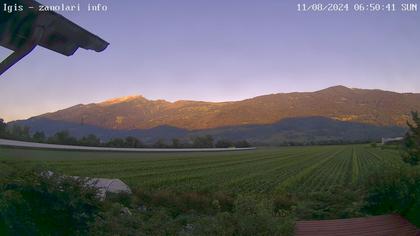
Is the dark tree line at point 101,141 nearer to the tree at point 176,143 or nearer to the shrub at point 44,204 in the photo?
the tree at point 176,143

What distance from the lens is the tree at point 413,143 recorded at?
3988mm

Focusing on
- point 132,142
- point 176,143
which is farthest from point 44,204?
point 176,143

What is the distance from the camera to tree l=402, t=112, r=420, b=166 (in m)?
3.99

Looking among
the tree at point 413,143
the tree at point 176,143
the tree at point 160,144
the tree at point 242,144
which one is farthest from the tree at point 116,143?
the tree at point 413,143

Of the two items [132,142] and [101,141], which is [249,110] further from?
[101,141]

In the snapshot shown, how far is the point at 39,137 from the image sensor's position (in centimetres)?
376

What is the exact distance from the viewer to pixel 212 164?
4.20m

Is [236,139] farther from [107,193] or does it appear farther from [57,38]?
[57,38]

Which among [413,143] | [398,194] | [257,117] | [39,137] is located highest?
[257,117]

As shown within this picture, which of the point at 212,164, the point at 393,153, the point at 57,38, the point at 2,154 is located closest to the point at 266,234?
the point at 212,164

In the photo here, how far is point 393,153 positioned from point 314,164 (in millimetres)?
819

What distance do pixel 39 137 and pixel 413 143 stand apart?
3.82 m

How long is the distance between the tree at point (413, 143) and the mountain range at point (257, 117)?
0.10m

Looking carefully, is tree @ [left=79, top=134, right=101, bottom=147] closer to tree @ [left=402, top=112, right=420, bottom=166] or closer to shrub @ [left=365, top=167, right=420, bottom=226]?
shrub @ [left=365, top=167, right=420, bottom=226]
